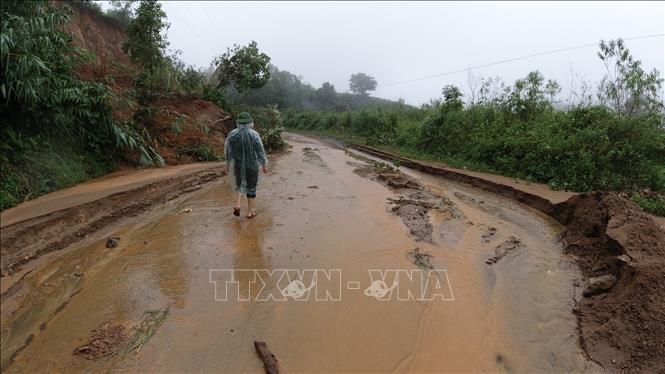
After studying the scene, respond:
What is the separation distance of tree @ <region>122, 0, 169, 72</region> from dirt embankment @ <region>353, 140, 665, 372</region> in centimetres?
1205

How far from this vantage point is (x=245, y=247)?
4.82 m

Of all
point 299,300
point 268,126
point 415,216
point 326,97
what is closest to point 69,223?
point 299,300

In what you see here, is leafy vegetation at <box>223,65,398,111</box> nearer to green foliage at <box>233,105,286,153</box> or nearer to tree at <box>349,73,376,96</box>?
tree at <box>349,73,376,96</box>

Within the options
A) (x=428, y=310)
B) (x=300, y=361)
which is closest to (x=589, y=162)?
(x=428, y=310)

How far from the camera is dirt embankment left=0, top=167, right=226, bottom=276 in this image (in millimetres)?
4055

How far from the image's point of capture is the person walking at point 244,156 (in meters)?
5.37

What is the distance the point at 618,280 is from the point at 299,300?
335 cm

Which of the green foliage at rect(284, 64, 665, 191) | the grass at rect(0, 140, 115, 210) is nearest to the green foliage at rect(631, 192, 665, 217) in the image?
the green foliage at rect(284, 64, 665, 191)

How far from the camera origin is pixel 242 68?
15336 millimetres

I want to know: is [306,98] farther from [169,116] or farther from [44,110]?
[44,110]

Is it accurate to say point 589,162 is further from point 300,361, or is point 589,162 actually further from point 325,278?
point 300,361

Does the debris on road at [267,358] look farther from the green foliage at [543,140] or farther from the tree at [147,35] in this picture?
the tree at [147,35]

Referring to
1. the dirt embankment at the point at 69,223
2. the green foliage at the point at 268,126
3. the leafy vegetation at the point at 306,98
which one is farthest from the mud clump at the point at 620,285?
Answer: the leafy vegetation at the point at 306,98

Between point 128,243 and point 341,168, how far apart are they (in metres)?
7.10
